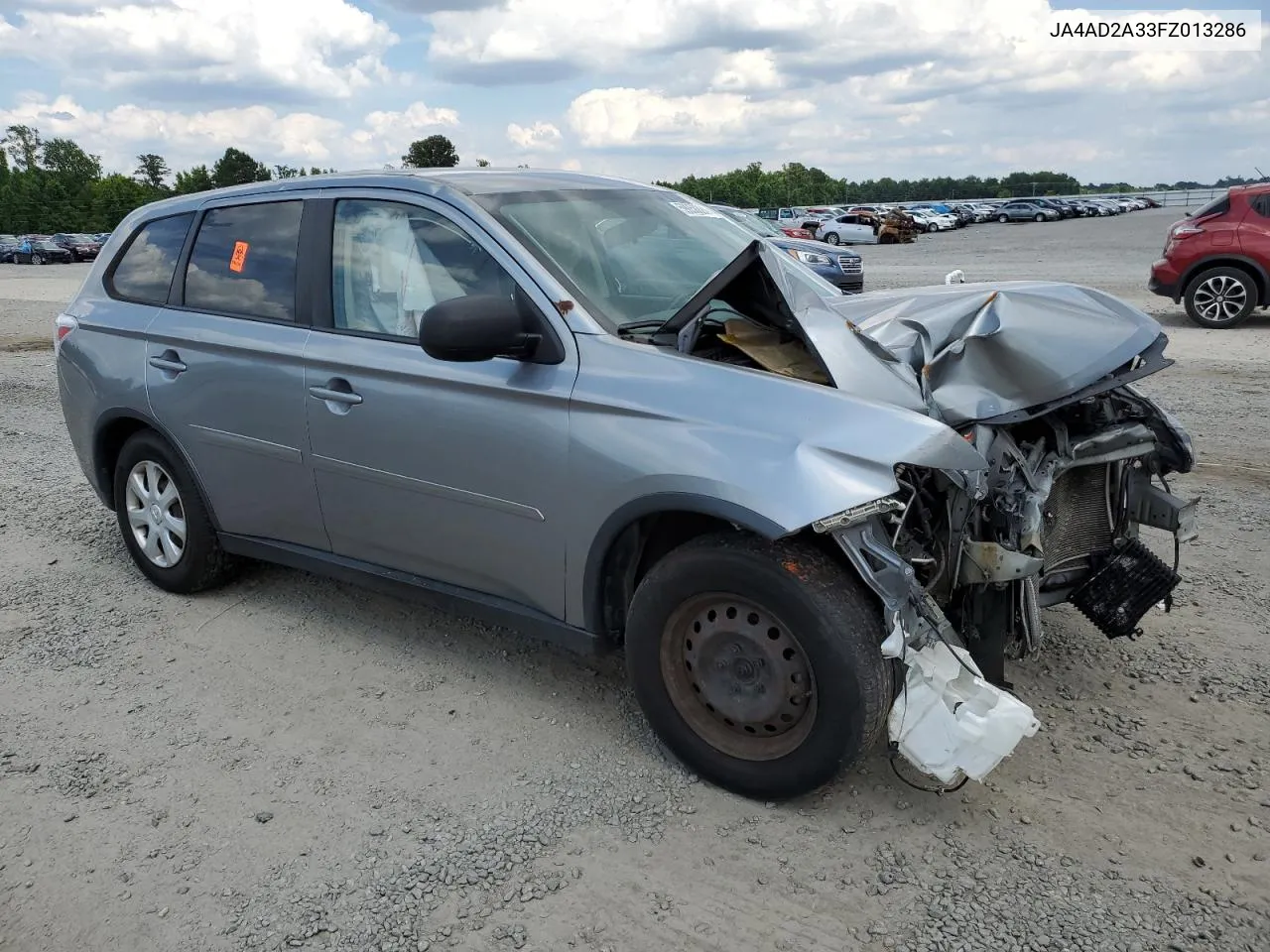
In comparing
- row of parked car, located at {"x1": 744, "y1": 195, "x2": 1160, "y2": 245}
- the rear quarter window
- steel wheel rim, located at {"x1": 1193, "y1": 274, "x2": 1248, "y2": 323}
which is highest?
the rear quarter window

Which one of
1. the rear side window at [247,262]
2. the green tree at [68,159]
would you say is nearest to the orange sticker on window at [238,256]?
the rear side window at [247,262]

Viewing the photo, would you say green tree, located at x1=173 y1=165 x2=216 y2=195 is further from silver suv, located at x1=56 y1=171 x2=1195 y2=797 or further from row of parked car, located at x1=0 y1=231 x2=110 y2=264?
silver suv, located at x1=56 y1=171 x2=1195 y2=797

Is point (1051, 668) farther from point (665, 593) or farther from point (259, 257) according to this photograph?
point (259, 257)

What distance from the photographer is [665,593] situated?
3232 millimetres

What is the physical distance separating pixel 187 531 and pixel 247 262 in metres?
1.28

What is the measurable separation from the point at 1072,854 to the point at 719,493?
1401 millimetres

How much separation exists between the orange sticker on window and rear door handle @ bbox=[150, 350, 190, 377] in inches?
18.5

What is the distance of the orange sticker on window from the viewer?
4.47 m

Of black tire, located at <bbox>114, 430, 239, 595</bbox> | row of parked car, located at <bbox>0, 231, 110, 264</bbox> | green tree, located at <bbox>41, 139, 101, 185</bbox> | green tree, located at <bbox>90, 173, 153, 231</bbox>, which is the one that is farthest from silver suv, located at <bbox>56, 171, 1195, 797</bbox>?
green tree, located at <bbox>41, 139, 101, 185</bbox>

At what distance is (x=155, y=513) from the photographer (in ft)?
16.4

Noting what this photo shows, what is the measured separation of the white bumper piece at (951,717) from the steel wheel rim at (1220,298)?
11.9m

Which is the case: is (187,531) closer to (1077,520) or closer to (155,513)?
(155,513)

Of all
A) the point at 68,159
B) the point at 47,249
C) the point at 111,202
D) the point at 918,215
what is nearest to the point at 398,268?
the point at 47,249

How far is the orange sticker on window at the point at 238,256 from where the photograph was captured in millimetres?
4473
